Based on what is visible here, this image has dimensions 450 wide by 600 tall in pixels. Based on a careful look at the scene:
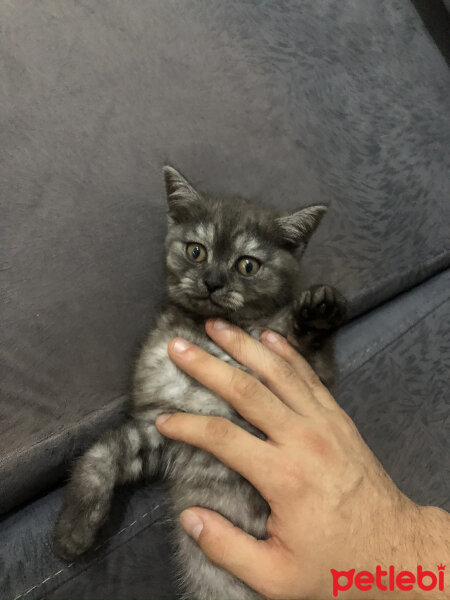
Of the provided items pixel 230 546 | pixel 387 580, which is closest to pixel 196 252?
pixel 230 546

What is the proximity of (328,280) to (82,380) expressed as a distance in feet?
2.57

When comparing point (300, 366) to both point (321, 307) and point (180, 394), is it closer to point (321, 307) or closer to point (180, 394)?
point (321, 307)

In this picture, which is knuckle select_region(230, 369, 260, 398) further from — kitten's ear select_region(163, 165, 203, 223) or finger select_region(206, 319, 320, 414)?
kitten's ear select_region(163, 165, 203, 223)

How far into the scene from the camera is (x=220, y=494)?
98cm

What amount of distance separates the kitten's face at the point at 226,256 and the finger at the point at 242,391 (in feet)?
0.46

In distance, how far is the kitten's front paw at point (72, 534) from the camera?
0.92 meters

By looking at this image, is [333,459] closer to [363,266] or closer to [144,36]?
[363,266]

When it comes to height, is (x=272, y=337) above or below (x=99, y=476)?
above

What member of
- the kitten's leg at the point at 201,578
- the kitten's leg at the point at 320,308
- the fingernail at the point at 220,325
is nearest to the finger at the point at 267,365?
the fingernail at the point at 220,325

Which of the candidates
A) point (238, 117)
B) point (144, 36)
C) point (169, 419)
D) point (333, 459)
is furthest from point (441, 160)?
point (169, 419)

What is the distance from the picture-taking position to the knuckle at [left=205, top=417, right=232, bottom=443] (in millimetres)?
915

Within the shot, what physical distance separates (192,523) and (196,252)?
0.63 m

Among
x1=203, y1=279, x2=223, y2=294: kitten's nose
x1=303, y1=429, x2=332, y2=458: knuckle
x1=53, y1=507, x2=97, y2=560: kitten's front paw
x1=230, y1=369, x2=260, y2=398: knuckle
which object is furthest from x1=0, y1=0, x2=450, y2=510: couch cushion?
x1=303, y1=429, x2=332, y2=458: knuckle

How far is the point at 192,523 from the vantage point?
0.92m
